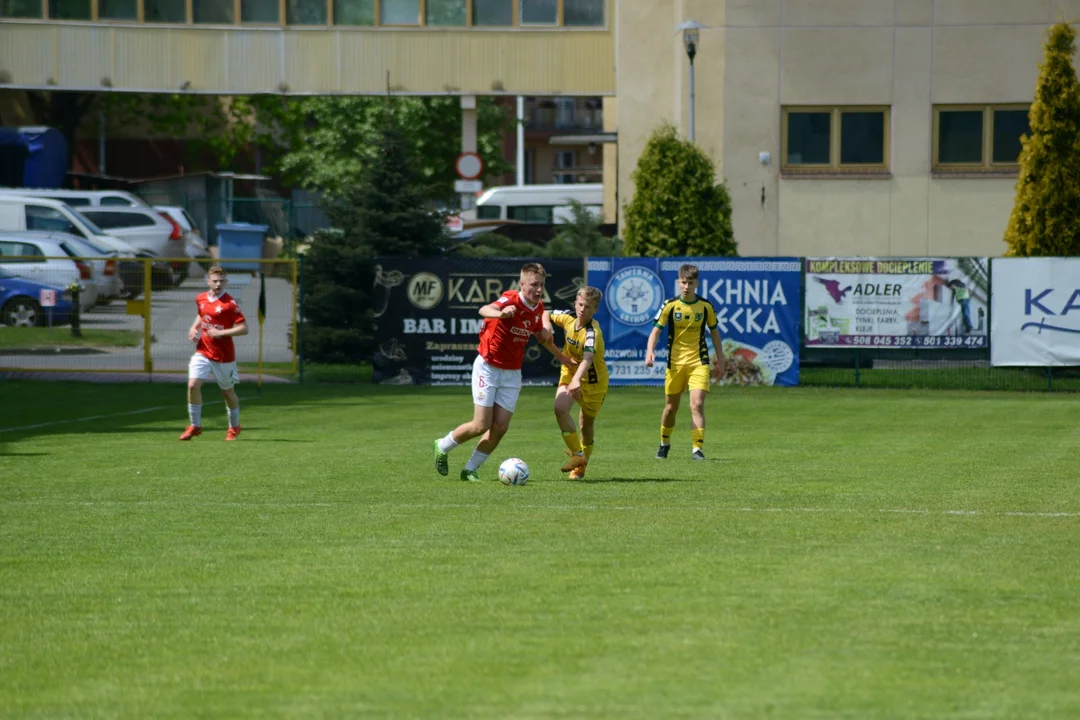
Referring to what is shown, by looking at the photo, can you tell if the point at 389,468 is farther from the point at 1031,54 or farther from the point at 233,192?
the point at 233,192

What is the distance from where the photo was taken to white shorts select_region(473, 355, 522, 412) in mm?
12523

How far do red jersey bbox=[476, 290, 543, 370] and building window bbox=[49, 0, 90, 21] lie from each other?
2797 centimetres

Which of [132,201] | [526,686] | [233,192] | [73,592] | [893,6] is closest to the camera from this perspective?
[526,686]

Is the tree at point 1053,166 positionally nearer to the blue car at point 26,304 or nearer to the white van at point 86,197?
the blue car at point 26,304

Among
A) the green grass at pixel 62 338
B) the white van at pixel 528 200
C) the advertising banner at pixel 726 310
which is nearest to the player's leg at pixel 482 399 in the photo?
the advertising banner at pixel 726 310

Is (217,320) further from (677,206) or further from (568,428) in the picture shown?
(677,206)

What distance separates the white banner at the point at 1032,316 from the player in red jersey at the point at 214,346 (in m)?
13.9

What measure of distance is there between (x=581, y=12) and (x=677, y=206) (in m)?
10.6

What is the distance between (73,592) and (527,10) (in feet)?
99.6

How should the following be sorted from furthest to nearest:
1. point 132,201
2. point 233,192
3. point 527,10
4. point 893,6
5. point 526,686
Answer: point 233,192
point 132,201
point 527,10
point 893,6
point 526,686

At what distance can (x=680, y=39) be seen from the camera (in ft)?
104

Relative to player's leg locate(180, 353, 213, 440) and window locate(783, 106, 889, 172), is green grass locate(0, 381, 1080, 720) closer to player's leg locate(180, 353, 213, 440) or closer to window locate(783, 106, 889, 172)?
player's leg locate(180, 353, 213, 440)

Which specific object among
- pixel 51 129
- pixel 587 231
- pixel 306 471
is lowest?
pixel 306 471

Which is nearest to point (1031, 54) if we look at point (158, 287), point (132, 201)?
point (158, 287)
